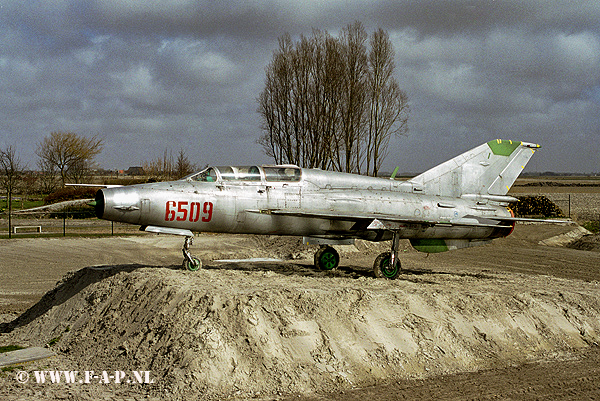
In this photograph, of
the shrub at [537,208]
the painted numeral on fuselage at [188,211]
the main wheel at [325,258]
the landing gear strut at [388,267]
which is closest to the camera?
the painted numeral on fuselage at [188,211]

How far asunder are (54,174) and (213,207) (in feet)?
162

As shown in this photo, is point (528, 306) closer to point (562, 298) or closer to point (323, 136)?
point (562, 298)

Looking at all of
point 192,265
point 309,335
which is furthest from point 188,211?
point 309,335

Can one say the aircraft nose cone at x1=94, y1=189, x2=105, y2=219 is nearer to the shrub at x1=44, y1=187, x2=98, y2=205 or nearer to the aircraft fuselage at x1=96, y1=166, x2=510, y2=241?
the aircraft fuselage at x1=96, y1=166, x2=510, y2=241

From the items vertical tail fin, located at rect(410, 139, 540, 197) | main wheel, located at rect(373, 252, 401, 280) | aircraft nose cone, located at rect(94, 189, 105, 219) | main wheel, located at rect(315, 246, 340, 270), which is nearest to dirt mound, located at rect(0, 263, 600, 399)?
main wheel, located at rect(373, 252, 401, 280)

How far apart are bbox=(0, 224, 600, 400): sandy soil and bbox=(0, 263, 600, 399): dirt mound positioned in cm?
3

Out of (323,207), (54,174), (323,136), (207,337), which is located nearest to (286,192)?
(323,207)

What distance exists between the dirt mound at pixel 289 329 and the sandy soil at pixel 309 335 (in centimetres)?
3

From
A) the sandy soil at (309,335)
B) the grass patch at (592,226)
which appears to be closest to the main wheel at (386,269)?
the sandy soil at (309,335)

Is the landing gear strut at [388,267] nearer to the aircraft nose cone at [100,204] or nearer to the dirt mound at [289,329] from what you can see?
the dirt mound at [289,329]

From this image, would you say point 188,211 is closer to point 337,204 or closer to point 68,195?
point 337,204

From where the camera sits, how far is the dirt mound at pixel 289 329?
8.97m

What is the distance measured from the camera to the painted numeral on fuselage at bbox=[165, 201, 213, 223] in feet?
40.8

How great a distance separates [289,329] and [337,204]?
16.4ft
